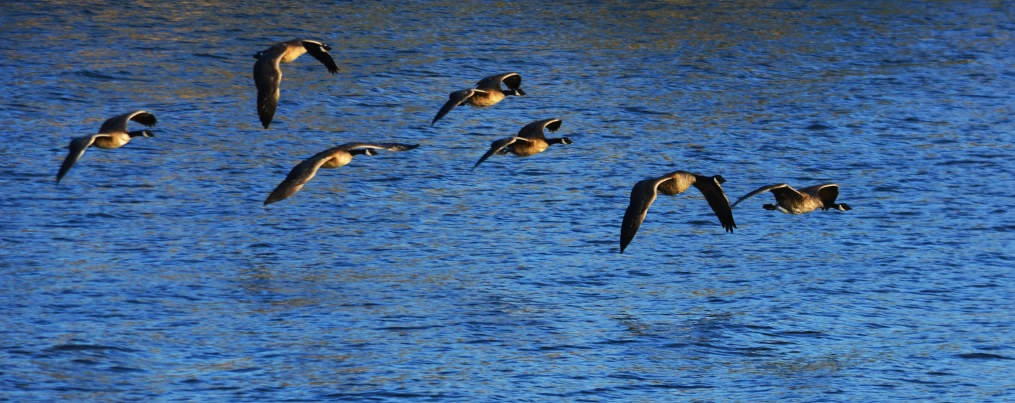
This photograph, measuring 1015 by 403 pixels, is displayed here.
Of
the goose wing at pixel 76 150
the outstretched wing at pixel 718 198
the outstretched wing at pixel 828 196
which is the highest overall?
the goose wing at pixel 76 150

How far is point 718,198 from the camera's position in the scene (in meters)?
20.2

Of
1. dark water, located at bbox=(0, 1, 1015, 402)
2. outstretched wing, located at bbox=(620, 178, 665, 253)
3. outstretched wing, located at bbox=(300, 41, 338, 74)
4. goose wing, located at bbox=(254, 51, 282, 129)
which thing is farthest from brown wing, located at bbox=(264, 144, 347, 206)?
outstretched wing, located at bbox=(620, 178, 665, 253)

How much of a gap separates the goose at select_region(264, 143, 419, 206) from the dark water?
8.88 ft

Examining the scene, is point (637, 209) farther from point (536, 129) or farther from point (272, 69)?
point (272, 69)

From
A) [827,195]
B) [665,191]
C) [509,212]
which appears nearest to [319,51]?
[665,191]

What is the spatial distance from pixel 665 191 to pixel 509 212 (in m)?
7.03

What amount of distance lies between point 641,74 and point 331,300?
14348 mm

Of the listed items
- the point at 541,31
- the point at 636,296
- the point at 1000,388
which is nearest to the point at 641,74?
the point at 541,31

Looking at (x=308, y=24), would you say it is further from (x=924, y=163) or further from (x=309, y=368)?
(x=309, y=368)

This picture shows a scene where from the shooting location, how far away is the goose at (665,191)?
18625 mm

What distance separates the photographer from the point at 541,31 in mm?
38969

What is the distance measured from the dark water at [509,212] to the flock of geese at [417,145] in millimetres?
2242

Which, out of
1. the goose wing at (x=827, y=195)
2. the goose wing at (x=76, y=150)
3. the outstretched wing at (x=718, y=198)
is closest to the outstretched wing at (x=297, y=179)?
the goose wing at (x=76, y=150)

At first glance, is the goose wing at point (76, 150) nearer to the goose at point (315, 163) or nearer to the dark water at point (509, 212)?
the goose at point (315, 163)
